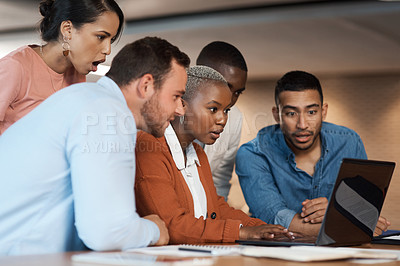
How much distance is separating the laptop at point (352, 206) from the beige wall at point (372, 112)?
25.4 ft

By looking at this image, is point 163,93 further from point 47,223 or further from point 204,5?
point 204,5

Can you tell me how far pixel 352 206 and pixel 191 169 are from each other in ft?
2.09

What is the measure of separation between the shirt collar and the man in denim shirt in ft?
1.89

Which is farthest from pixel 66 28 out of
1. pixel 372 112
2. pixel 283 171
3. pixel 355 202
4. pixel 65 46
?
pixel 372 112

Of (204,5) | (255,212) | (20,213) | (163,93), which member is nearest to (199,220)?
(163,93)

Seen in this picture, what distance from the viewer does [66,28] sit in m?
2.10

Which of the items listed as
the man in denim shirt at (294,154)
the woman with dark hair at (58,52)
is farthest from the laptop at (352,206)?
the woman with dark hair at (58,52)

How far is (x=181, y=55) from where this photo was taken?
1.51 metres

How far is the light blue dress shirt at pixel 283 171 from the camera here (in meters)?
2.39

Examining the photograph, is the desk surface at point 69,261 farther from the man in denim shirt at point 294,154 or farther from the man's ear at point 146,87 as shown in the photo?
the man in denim shirt at point 294,154

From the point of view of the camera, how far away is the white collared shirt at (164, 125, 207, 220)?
1.79m

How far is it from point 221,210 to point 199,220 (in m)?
0.46

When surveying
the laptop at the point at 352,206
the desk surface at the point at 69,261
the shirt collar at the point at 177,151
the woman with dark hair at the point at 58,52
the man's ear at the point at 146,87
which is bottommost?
the desk surface at the point at 69,261

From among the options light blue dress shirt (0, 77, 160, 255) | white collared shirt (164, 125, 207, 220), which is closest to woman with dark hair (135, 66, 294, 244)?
white collared shirt (164, 125, 207, 220)
